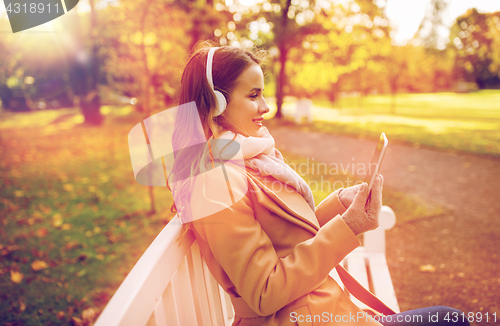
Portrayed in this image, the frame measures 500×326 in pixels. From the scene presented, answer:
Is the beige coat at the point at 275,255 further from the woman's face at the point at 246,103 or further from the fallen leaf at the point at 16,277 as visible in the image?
the fallen leaf at the point at 16,277

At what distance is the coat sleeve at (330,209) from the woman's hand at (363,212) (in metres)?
0.38

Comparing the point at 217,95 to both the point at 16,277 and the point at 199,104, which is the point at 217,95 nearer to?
the point at 199,104

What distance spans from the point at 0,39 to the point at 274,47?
11.5 m

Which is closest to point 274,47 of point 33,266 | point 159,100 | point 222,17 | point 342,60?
point 342,60

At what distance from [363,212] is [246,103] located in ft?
2.32

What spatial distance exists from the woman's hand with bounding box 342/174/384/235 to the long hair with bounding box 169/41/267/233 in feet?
2.09

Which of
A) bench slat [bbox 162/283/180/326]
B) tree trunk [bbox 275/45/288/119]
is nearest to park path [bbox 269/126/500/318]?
bench slat [bbox 162/283/180/326]

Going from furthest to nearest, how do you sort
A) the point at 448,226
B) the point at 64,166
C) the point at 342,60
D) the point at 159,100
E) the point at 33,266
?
the point at 342,60 → the point at 64,166 → the point at 159,100 → the point at 448,226 → the point at 33,266

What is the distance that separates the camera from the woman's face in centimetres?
150

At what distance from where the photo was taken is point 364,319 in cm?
138

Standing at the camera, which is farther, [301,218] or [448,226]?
[448,226]

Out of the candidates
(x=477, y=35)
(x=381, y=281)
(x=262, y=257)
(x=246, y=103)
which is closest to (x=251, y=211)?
(x=262, y=257)

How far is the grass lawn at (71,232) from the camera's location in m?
3.06

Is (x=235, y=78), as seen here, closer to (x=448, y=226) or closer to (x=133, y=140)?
(x=133, y=140)
